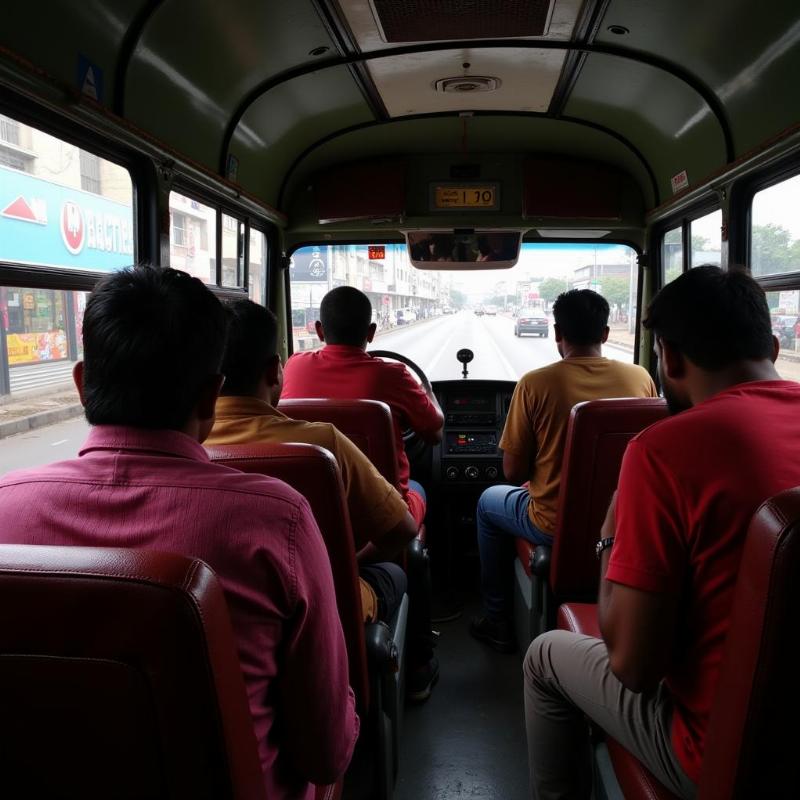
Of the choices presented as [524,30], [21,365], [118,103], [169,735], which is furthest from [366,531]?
[524,30]

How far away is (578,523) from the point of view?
7.70ft

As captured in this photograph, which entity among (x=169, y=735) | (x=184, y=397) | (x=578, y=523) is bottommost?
(x=578, y=523)

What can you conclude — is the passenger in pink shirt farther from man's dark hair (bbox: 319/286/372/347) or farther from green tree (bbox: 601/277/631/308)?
green tree (bbox: 601/277/631/308)

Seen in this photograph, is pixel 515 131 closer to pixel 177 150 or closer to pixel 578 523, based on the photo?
pixel 177 150

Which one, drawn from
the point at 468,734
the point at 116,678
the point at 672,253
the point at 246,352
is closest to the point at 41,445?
the point at 246,352

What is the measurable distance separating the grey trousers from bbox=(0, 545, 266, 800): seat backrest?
0.92 metres

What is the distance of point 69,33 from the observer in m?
2.12

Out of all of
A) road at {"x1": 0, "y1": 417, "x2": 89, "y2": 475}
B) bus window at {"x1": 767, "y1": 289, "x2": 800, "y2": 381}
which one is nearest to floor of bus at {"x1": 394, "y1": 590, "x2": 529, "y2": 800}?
road at {"x1": 0, "y1": 417, "x2": 89, "y2": 475}

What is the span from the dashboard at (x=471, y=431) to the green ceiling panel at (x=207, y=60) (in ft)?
6.59

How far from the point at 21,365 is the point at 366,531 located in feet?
3.95

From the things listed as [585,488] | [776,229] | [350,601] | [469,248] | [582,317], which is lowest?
[350,601]

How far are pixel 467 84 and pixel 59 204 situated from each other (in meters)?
2.36

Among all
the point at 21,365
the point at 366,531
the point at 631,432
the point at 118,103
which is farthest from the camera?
the point at 118,103

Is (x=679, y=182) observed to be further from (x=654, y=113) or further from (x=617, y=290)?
(x=617, y=290)
